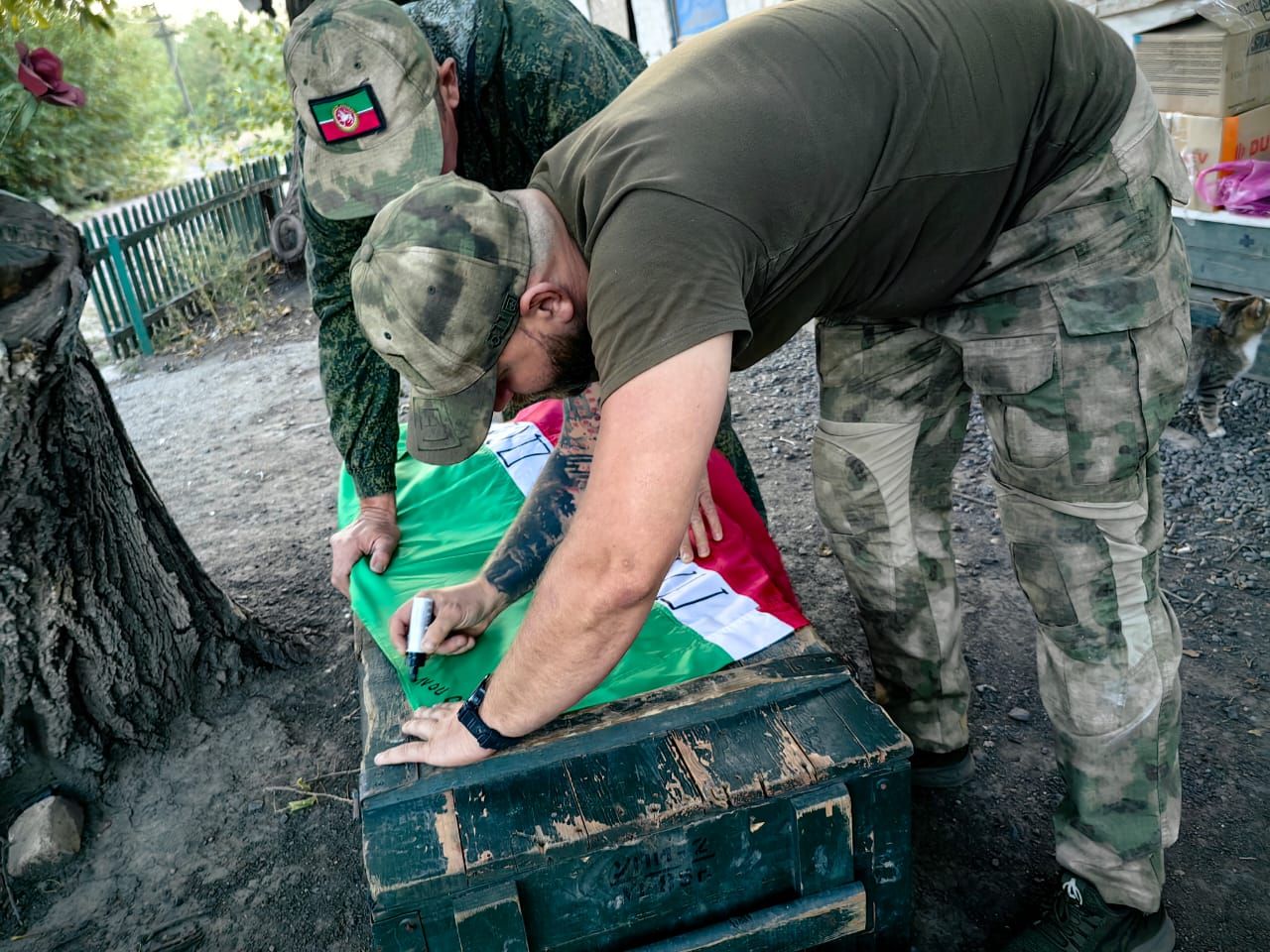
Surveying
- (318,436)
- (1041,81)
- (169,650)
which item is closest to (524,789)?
(1041,81)

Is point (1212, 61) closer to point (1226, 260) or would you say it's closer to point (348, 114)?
point (1226, 260)

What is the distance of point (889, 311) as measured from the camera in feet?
5.20

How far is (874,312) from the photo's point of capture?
1.59 m

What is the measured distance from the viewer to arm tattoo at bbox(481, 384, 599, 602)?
6.52 feet

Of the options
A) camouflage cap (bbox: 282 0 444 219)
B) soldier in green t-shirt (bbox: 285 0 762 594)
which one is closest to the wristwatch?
soldier in green t-shirt (bbox: 285 0 762 594)

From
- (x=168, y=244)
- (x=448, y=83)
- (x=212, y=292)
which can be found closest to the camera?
(x=448, y=83)

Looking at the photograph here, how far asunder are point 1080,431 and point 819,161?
673mm

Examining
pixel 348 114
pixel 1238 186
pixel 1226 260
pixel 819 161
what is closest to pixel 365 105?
pixel 348 114

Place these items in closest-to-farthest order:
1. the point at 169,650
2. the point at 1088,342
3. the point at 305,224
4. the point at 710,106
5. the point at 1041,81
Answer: the point at 710,106, the point at 1041,81, the point at 1088,342, the point at 305,224, the point at 169,650

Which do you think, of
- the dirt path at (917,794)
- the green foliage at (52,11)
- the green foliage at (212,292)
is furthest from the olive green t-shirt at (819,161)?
the green foliage at (212,292)

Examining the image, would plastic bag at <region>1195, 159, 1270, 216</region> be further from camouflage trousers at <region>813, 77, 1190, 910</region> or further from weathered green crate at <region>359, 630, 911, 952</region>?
weathered green crate at <region>359, 630, 911, 952</region>

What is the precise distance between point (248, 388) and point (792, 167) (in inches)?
205

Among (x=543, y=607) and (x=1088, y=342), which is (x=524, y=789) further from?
(x=1088, y=342)

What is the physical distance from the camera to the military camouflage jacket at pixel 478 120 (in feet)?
7.04
